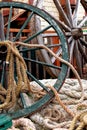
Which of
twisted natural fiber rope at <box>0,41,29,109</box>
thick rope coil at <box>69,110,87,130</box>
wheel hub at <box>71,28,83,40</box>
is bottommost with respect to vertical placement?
thick rope coil at <box>69,110,87,130</box>

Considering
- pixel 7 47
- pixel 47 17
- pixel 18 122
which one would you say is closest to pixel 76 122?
pixel 18 122

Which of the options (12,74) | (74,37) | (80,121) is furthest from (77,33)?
(80,121)

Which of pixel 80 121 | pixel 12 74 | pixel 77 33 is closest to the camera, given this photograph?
pixel 80 121

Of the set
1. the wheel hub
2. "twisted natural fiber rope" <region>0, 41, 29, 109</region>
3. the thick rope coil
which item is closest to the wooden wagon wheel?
the wheel hub

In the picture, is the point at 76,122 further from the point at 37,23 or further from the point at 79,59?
the point at 79,59

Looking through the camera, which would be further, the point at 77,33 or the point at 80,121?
the point at 77,33

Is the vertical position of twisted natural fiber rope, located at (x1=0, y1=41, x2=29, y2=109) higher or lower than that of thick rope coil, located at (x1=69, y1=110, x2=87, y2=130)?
higher

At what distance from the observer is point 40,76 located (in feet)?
17.9

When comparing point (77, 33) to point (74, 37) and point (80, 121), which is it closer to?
point (74, 37)

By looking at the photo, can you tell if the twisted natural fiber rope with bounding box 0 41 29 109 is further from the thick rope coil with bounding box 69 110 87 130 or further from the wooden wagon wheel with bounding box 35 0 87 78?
the wooden wagon wheel with bounding box 35 0 87 78

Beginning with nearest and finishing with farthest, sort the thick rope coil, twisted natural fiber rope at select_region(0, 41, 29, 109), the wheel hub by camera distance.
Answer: the thick rope coil < twisted natural fiber rope at select_region(0, 41, 29, 109) < the wheel hub

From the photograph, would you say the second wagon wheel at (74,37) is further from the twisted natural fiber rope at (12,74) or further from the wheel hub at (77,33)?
the twisted natural fiber rope at (12,74)

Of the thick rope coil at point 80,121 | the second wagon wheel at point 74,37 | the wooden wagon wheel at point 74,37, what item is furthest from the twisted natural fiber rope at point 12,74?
the second wagon wheel at point 74,37

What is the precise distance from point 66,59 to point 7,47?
0.58 metres
